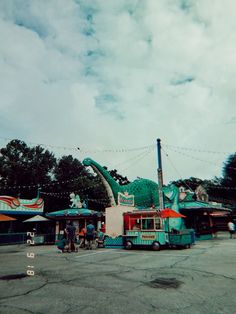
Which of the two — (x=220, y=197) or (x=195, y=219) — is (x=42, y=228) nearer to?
(x=195, y=219)

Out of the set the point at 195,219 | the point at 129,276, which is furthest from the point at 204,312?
the point at 195,219

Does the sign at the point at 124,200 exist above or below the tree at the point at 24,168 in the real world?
below

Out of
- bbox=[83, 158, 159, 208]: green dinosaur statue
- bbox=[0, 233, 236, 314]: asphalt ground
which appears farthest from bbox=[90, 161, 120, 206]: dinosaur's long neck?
bbox=[0, 233, 236, 314]: asphalt ground

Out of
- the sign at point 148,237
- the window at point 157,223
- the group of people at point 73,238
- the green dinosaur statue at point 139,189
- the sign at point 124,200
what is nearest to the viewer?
the group of people at point 73,238

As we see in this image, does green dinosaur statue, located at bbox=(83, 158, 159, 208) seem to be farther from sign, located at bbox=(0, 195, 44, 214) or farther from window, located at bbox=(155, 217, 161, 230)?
sign, located at bbox=(0, 195, 44, 214)

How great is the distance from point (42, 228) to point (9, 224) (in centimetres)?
430

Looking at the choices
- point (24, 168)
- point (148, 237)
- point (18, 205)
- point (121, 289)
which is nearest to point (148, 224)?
point (148, 237)

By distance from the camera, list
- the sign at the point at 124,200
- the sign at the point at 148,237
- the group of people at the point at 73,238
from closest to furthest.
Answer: the group of people at the point at 73,238 → the sign at the point at 148,237 → the sign at the point at 124,200

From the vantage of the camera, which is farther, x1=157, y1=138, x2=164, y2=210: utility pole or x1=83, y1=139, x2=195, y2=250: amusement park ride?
x1=157, y1=138, x2=164, y2=210: utility pole

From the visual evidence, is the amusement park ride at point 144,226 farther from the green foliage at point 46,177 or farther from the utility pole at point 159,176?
the green foliage at point 46,177

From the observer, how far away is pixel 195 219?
30688 mm

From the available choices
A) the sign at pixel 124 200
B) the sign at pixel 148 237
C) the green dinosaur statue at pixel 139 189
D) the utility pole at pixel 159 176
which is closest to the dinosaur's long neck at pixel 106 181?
the green dinosaur statue at pixel 139 189

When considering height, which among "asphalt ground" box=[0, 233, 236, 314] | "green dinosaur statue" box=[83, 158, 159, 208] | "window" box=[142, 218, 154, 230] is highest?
"green dinosaur statue" box=[83, 158, 159, 208]

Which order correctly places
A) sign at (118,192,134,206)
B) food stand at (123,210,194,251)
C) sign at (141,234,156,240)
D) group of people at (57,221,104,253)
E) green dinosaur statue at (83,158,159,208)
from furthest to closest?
green dinosaur statue at (83,158,159,208) < sign at (118,192,134,206) < sign at (141,234,156,240) < food stand at (123,210,194,251) < group of people at (57,221,104,253)
